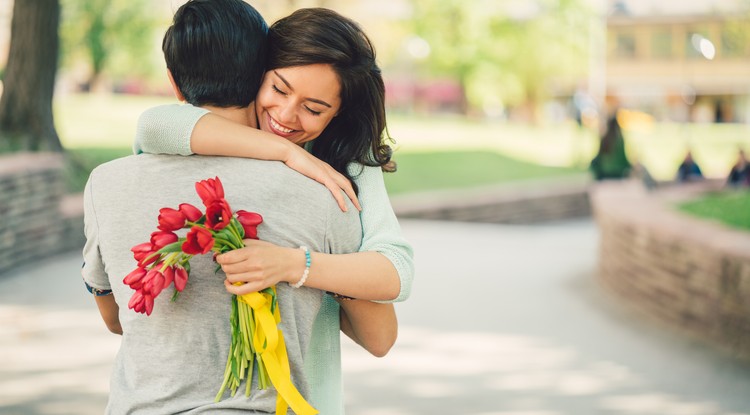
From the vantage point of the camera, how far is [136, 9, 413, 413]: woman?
1792 millimetres

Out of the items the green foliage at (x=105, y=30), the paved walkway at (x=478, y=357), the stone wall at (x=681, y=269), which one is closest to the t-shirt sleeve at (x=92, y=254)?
the paved walkway at (x=478, y=357)

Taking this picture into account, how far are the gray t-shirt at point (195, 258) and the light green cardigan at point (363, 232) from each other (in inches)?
2.5

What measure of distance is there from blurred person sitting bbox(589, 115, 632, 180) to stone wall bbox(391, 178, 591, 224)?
1.14m

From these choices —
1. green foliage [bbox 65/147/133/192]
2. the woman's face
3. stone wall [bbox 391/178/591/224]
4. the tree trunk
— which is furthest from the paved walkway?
stone wall [bbox 391/178/591/224]

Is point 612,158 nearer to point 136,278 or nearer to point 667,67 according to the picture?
point 136,278

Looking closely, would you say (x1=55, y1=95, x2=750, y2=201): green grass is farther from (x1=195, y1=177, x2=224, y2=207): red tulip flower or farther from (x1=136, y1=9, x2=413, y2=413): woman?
(x1=195, y1=177, x2=224, y2=207): red tulip flower

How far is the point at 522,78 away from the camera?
47406 mm

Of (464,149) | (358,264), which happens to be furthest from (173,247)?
(464,149)

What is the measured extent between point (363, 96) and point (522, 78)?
46.3 meters

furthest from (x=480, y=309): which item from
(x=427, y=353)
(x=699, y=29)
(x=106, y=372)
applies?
(x=699, y=29)

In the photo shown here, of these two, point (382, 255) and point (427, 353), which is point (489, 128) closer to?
point (427, 353)

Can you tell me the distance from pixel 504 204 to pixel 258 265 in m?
12.9

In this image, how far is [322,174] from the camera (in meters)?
1.83

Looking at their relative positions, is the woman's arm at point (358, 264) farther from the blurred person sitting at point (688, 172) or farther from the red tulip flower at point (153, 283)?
the blurred person sitting at point (688, 172)
